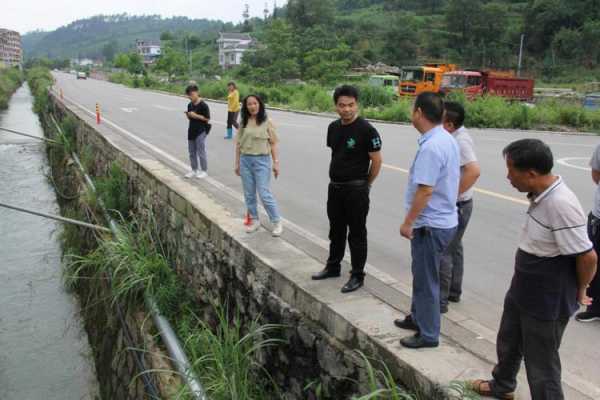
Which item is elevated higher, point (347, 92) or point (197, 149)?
point (347, 92)

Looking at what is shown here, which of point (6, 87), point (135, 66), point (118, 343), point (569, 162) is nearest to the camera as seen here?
point (118, 343)

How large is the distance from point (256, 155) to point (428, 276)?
257 centimetres

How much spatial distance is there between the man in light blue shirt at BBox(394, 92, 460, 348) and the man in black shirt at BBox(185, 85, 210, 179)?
540 centimetres

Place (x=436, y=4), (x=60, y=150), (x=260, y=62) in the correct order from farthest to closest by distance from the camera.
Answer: (x=436, y=4), (x=260, y=62), (x=60, y=150)

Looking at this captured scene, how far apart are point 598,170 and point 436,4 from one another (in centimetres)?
9408

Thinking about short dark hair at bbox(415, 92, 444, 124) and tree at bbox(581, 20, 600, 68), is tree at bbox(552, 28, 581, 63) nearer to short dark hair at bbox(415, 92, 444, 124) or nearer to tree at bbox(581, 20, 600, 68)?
tree at bbox(581, 20, 600, 68)

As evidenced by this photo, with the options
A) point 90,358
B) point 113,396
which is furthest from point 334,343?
point 90,358

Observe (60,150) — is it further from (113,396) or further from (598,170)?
(598,170)

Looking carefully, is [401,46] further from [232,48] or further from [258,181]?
[258,181]

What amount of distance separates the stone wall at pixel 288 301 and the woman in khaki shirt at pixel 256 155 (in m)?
0.28

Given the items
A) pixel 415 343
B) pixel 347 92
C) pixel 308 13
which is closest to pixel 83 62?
pixel 308 13

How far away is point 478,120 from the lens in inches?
726

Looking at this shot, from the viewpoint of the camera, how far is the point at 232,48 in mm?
90438

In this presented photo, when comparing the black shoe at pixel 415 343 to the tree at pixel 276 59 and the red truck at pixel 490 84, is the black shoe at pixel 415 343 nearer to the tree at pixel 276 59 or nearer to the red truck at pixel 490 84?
the red truck at pixel 490 84
